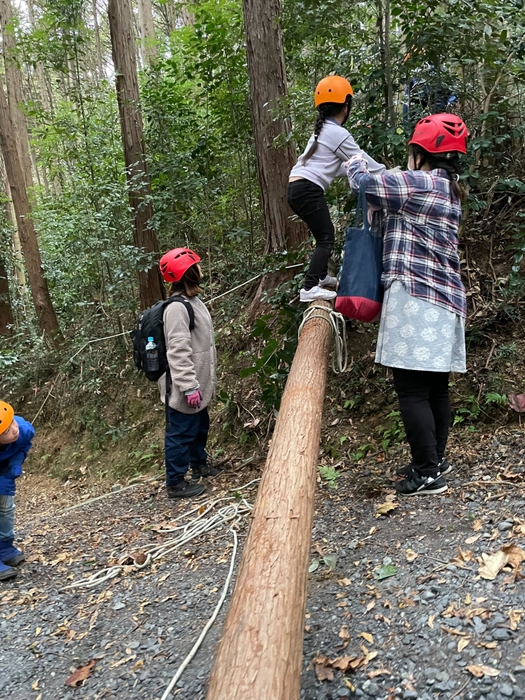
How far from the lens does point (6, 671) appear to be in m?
2.60

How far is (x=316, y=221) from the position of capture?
4.37 m

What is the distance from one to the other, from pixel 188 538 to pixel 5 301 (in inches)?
329

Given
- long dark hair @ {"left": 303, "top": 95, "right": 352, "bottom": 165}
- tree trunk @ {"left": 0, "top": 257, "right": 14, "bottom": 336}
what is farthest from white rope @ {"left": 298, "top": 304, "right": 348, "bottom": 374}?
tree trunk @ {"left": 0, "top": 257, "right": 14, "bottom": 336}

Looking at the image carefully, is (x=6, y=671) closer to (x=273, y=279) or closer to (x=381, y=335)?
(x=381, y=335)

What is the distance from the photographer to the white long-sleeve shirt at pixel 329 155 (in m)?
4.02

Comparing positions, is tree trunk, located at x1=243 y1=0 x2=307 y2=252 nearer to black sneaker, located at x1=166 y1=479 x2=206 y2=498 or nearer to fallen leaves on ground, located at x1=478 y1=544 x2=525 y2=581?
black sneaker, located at x1=166 y1=479 x2=206 y2=498

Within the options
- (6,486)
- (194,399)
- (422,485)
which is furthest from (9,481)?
(422,485)

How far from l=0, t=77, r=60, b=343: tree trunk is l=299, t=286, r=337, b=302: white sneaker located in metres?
6.56

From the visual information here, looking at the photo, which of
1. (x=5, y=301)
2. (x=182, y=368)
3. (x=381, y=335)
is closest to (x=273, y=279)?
(x=182, y=368)

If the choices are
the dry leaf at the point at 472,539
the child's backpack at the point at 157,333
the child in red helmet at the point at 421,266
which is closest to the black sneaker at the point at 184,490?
the child's backpack at the point at 157,333

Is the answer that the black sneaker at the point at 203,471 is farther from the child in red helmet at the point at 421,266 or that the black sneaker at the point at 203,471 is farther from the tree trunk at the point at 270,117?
the tree trunk at the point at 270,117

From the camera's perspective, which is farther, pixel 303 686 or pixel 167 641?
pixel 167 641

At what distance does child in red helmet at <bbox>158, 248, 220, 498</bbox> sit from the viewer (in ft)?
14.4

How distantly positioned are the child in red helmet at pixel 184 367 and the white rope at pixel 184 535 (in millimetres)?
540
